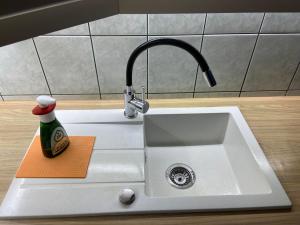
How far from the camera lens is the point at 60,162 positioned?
2.47ft

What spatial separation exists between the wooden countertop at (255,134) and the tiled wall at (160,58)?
0.05 m

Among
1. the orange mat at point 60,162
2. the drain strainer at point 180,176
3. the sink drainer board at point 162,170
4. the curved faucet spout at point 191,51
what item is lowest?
the drain strainer at point 180,176

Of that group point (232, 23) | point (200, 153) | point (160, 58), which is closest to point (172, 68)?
point (160, 58)

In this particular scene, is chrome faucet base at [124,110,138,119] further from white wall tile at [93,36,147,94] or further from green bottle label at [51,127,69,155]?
green bottle label at [51,127,69,155]

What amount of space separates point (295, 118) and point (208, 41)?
482 millimetres

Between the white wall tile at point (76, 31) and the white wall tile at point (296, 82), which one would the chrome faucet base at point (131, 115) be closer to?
the white wall tile at point (76, 31)

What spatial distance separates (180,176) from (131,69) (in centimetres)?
46

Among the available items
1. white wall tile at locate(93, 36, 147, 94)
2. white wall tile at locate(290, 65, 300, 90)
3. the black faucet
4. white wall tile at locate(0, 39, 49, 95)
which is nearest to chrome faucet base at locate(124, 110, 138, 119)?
the black faucet

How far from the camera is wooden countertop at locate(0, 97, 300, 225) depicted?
62cm

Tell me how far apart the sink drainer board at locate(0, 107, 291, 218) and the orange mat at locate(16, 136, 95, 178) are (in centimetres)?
2

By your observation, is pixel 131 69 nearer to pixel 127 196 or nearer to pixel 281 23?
pixel 127 196

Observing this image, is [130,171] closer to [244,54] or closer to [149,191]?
[149,191]

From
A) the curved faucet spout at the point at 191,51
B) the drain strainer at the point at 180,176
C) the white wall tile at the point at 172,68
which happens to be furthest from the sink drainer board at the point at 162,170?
the curved faucet spout at the point at 191,51

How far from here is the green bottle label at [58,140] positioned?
731mm
